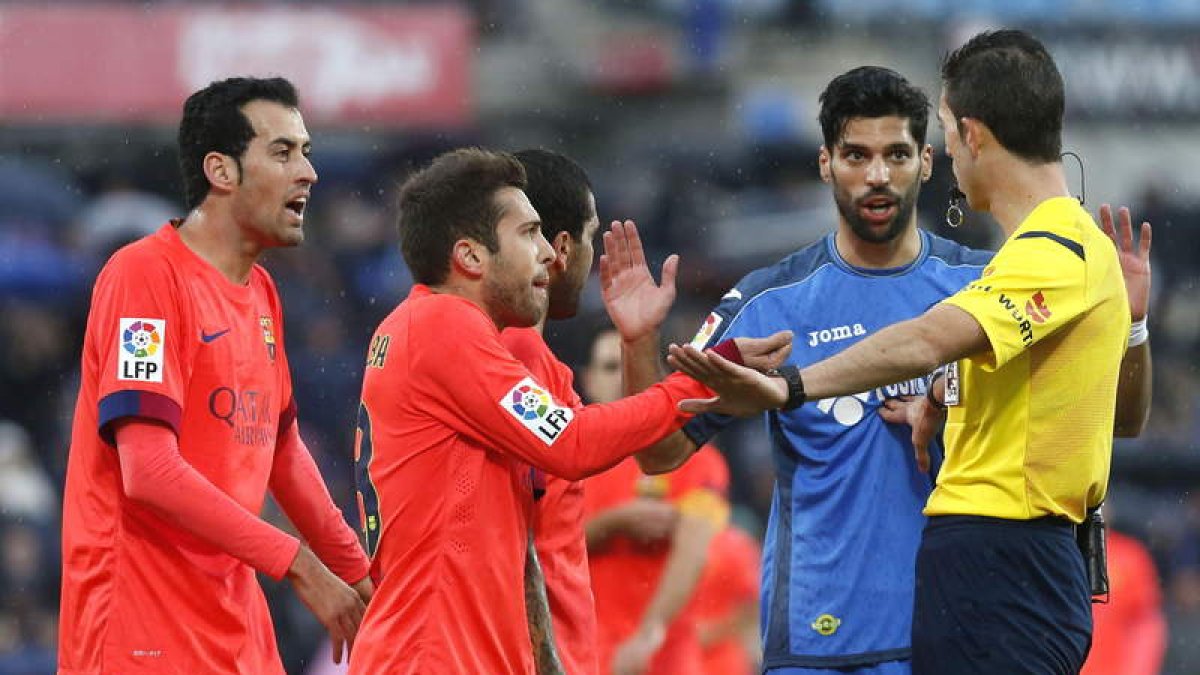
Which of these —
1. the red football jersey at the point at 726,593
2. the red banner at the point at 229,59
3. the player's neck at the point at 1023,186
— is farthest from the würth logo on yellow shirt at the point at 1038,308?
the red banner at the point at 229,59

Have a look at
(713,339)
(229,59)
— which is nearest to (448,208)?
(713,339)

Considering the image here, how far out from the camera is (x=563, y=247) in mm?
5652

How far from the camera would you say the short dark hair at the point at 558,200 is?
5652 millimetres

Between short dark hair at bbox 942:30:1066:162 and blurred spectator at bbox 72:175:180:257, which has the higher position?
blurred spectator at bbox 72:175:180:257

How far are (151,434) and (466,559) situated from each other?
0.93 m

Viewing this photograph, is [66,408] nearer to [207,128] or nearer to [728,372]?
[207,128]

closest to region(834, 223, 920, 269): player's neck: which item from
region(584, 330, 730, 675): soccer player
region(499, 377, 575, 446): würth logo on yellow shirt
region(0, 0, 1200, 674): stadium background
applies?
region(499, 377, 575, 446): würth logo on yellow shirt

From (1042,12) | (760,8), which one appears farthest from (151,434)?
Answer: (1042,12)

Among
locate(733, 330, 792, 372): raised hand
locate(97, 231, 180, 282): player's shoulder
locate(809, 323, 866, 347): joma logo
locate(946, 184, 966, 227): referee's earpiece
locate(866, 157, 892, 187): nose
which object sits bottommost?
locate(733, 330, 792, 372): raised hand

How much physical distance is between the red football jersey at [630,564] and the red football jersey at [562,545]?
2476 mm

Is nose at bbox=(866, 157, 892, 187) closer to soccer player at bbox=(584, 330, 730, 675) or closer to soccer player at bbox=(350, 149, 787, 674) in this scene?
soccer player at bbox=(350, 149, 787, 674)

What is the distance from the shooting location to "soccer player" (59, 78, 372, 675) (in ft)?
17.5

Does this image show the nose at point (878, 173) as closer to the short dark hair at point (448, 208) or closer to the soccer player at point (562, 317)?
the soccer player at point (562, 317)

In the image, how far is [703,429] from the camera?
5.96m
